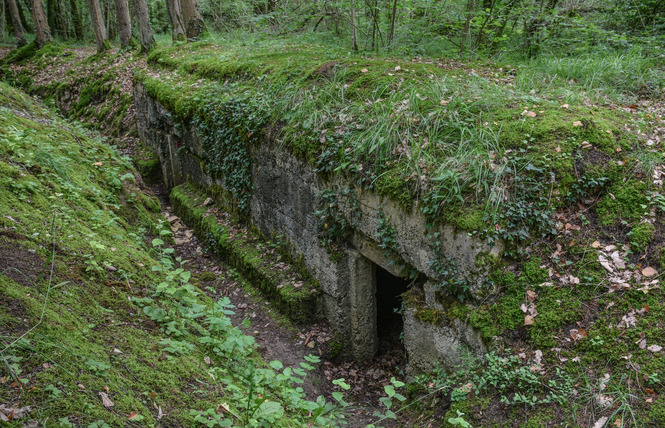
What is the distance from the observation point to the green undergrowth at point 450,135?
399 centimetres

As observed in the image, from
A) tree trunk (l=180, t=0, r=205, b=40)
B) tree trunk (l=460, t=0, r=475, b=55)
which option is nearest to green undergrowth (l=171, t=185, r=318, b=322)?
tree trunk (l=460, t=0, r=475, b=55)

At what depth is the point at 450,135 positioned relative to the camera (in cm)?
470

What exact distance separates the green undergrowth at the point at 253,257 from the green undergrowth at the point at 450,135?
694mm

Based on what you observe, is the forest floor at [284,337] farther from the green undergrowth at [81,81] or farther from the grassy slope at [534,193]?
the green undergrowth at [81,81]

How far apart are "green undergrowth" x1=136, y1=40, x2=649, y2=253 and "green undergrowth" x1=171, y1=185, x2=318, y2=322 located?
27.3 inches

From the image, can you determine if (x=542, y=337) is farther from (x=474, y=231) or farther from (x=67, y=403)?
(x=67, y=403)

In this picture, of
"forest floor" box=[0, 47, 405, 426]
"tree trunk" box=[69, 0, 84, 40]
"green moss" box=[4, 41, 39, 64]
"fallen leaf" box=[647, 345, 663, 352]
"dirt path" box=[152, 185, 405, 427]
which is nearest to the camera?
"fallen leaf" box=[647, 345, 663, 352]

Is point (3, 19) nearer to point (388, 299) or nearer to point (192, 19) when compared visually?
point (192, 19)

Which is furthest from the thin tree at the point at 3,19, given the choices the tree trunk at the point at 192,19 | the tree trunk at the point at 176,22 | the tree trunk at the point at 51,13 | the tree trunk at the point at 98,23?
the tree trunk at the point at 192,19

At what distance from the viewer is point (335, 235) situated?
551cm

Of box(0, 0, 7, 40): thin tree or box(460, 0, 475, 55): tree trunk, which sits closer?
box(460, 0, 475, 55): tree trunk

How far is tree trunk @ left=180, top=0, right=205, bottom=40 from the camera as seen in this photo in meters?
13.2

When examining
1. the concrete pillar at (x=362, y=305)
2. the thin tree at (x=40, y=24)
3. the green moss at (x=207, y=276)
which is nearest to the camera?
the concrete pillar at (x=362, y=305)

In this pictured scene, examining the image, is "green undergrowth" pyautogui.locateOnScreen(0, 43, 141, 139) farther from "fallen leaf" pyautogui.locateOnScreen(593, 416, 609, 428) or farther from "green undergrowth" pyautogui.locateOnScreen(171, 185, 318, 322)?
"fallen leaf" pyautogui.locateOnScreen(593, 416, 609, 428)
